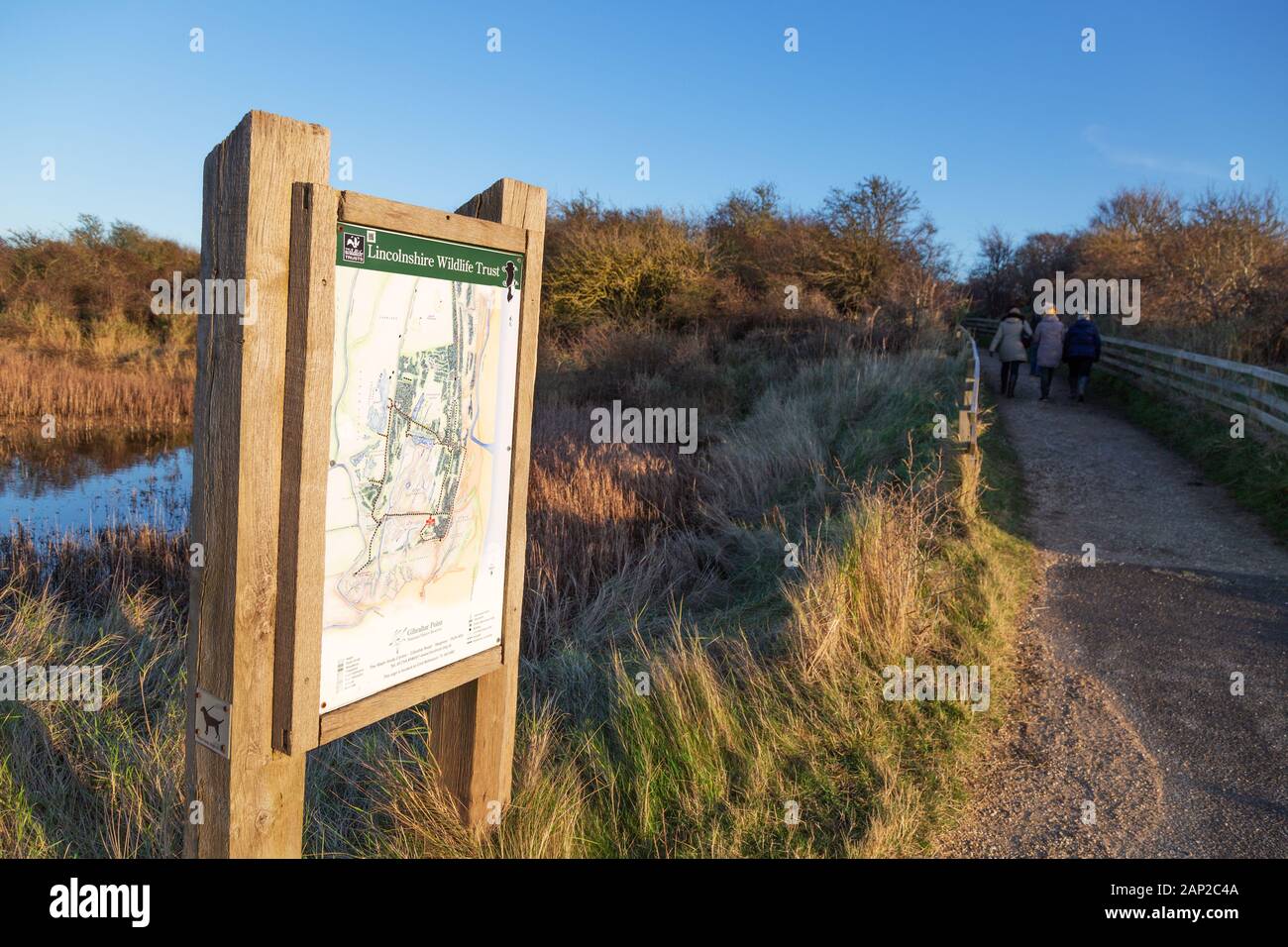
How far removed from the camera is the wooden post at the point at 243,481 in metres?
2.23

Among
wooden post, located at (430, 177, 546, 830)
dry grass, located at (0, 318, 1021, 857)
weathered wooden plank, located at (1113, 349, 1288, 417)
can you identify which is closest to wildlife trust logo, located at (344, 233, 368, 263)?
wooden post, located at (430, 177, 546, 830)

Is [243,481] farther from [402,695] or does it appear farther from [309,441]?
[402,695]

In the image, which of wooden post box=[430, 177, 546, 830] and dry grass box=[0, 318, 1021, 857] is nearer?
wooden post box=[430, 177, 546, 830]

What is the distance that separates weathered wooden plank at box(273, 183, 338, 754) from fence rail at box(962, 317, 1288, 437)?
10.9 metres

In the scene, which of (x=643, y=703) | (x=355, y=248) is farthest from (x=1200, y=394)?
(x=355, y=248)

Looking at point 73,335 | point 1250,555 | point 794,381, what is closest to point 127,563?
point 1250,555

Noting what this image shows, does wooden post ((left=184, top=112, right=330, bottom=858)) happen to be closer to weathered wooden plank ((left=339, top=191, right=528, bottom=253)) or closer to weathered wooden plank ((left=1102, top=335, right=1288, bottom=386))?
weathered wooden plank ((left=339, top=191, right=528, bottom=253))

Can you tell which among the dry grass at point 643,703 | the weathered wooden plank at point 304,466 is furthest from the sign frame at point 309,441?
the dry grass at point 643,703

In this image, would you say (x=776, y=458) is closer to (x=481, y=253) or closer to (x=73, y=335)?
(x=481, y=253)

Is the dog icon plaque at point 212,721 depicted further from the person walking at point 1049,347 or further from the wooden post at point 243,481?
the person walking at point 1049,347

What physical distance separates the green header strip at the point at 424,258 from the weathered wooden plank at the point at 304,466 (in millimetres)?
88

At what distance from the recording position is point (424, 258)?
2666mm

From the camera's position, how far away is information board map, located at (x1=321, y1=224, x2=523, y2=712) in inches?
98.8

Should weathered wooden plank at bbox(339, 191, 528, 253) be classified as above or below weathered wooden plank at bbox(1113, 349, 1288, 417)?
below
